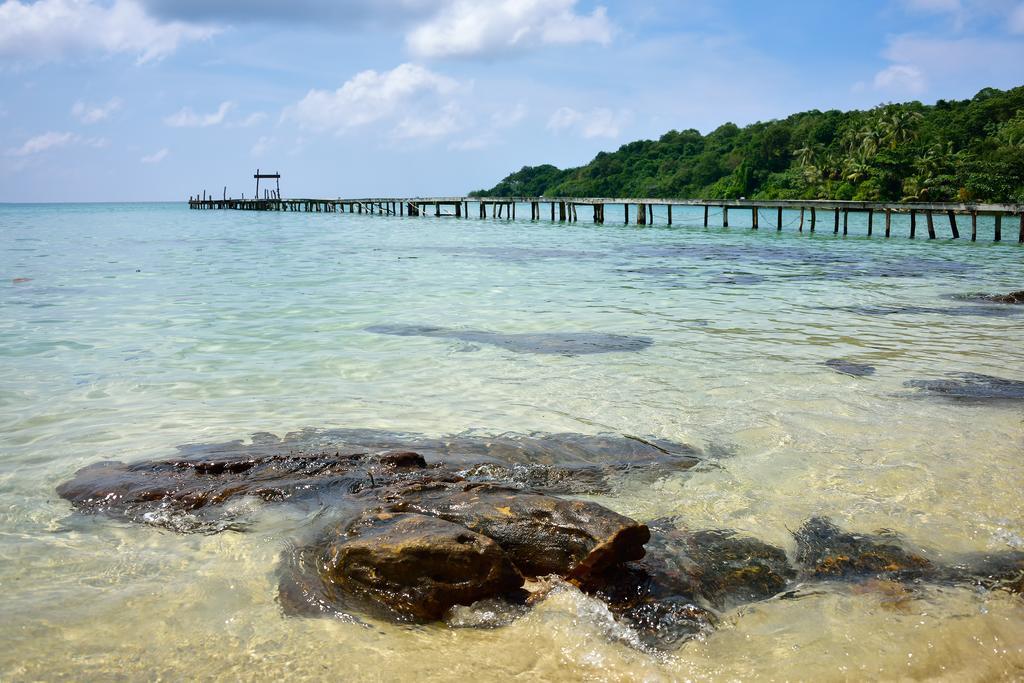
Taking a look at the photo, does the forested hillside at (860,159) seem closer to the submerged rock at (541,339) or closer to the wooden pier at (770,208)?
the wooden pier at (770,208)

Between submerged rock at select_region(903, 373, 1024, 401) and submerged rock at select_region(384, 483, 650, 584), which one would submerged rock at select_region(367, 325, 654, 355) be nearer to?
submerged rock at select_region(903, 373, 1024, 401)

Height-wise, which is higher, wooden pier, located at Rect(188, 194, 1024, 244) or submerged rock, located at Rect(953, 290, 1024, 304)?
wooden pier, located at Rect(188, 194, 1024, 244)

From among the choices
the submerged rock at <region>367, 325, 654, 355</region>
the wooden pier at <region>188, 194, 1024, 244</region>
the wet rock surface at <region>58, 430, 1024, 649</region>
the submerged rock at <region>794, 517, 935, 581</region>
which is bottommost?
the submerged rock at <region>794, 517, 935, 581</region>

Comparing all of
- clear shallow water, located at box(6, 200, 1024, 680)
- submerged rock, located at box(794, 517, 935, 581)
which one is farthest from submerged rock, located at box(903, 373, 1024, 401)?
submerged rock, located at box(794, 517, 935, 581)

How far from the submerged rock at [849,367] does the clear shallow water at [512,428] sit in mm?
230

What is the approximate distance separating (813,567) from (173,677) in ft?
9.04

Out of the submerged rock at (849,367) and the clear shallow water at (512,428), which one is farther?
the submerged rock at (849,367)

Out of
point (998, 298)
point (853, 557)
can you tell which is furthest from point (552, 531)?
point (998, 298)

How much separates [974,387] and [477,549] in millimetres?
5963

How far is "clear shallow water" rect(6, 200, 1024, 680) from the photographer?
9.97ft

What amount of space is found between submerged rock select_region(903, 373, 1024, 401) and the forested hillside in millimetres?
57032

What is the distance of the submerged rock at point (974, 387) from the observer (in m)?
7.00

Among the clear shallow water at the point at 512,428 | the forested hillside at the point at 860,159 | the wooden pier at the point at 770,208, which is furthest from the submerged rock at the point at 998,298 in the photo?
the forested hillside at the point at 860,159

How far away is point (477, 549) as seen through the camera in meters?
3.35
